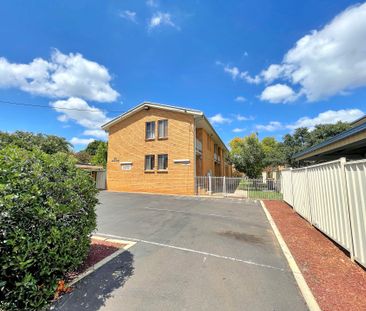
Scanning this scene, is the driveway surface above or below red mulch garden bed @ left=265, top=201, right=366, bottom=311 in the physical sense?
below

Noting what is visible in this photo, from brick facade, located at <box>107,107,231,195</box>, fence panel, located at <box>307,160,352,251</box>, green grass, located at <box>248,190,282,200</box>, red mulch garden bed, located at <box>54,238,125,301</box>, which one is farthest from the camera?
brick facade, located at <box>107,107,231,195</box>

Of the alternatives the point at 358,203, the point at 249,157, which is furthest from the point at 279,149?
the point at 358,203

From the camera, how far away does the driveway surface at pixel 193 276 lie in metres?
2.85

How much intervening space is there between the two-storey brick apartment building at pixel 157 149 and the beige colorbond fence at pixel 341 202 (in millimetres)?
11982

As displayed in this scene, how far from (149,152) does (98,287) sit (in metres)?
16.9

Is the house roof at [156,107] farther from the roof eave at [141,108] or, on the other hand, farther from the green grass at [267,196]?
the green grass at [267,196]

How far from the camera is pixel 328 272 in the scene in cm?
363

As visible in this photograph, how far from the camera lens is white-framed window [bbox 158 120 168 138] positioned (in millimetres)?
19478

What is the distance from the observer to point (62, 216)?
3.17 meters

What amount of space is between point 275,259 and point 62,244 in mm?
4198

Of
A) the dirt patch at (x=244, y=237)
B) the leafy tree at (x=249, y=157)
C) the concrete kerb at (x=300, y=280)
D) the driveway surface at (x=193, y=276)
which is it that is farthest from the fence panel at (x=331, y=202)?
the leafy tree at (x=249, y=157)

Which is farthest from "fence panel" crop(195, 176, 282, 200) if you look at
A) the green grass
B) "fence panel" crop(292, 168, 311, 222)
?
"fence panel" crop(292, 168, 311, 222)

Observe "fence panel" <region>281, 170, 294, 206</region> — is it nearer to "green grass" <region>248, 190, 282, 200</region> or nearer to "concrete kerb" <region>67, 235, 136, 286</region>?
"green grass" <region>248, 190, 282, 200</region>

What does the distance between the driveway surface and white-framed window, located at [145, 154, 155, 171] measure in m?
13.3
